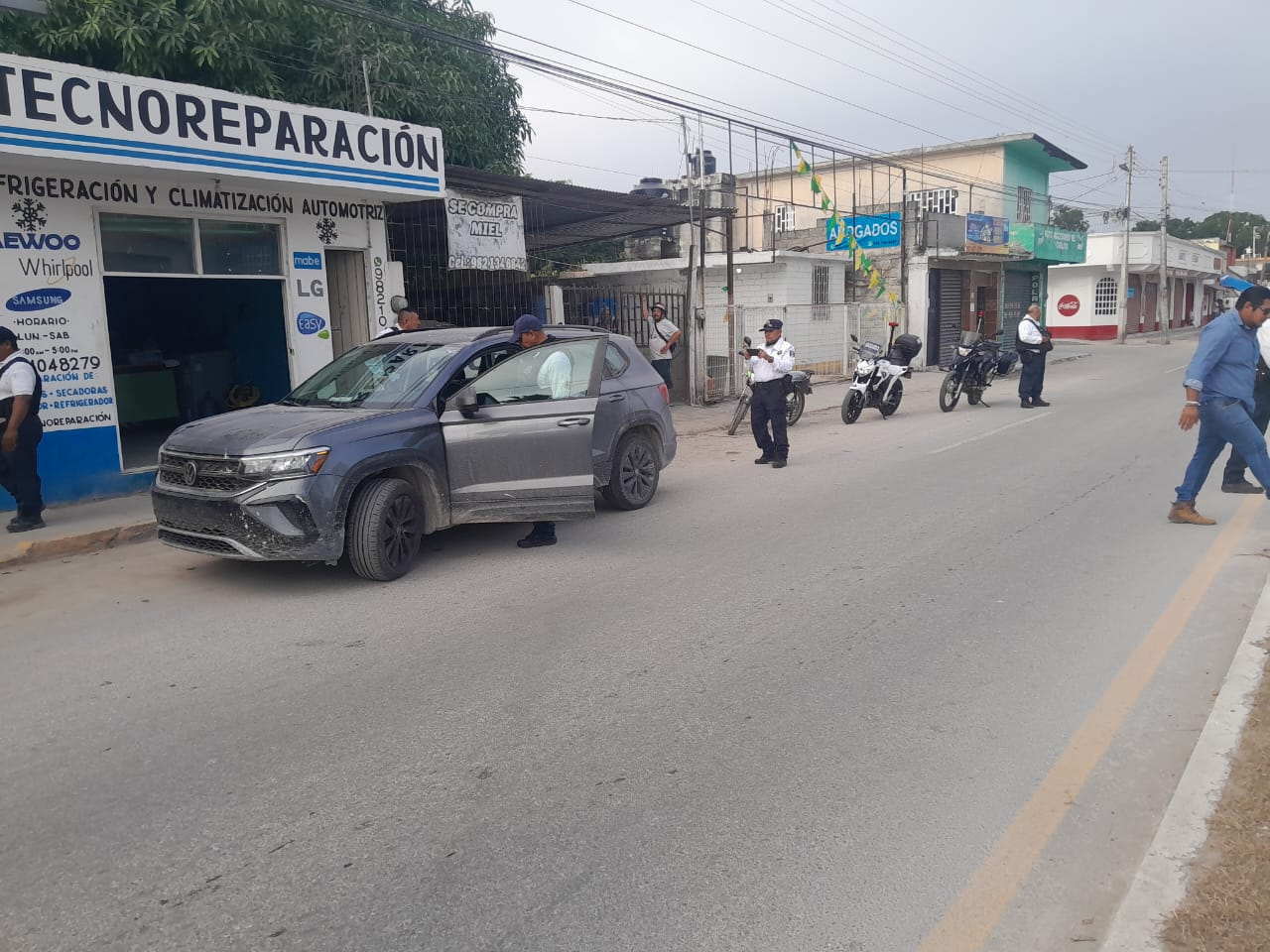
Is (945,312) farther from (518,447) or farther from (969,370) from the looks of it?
(518,447)

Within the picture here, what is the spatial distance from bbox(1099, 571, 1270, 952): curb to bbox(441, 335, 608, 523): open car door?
4.39 meters

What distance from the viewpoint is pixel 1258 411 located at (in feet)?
29.4

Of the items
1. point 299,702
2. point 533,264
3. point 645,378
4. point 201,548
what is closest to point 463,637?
point 299,702

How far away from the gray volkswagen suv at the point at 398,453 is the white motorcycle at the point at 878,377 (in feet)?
25.3

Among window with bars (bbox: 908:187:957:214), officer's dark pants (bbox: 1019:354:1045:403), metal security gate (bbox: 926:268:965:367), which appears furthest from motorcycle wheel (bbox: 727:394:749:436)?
window with bars (bbox: 908:187:957:214)

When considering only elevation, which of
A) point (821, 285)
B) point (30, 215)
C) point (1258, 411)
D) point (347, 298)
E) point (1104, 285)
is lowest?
point (1258, 411)

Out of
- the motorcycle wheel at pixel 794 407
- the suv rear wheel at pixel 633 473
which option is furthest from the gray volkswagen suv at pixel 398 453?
the motorcycle wheel at pixel 794 407

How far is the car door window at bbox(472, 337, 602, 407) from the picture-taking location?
24.4ft

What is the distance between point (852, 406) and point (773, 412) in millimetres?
4683

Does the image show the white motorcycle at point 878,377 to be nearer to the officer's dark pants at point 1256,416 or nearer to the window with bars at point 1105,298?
the officer's dark pants at point 1256,416

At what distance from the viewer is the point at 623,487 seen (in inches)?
356

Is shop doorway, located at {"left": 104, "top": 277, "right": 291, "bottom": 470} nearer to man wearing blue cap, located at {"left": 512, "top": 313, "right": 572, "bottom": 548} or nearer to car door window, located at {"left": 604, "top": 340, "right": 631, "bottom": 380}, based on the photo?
car door window, located at {"left": 604, "top": 340, "right": 631, "bottom": 380}

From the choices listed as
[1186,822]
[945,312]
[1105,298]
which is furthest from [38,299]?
[1105,298]

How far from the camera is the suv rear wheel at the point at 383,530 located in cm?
658
